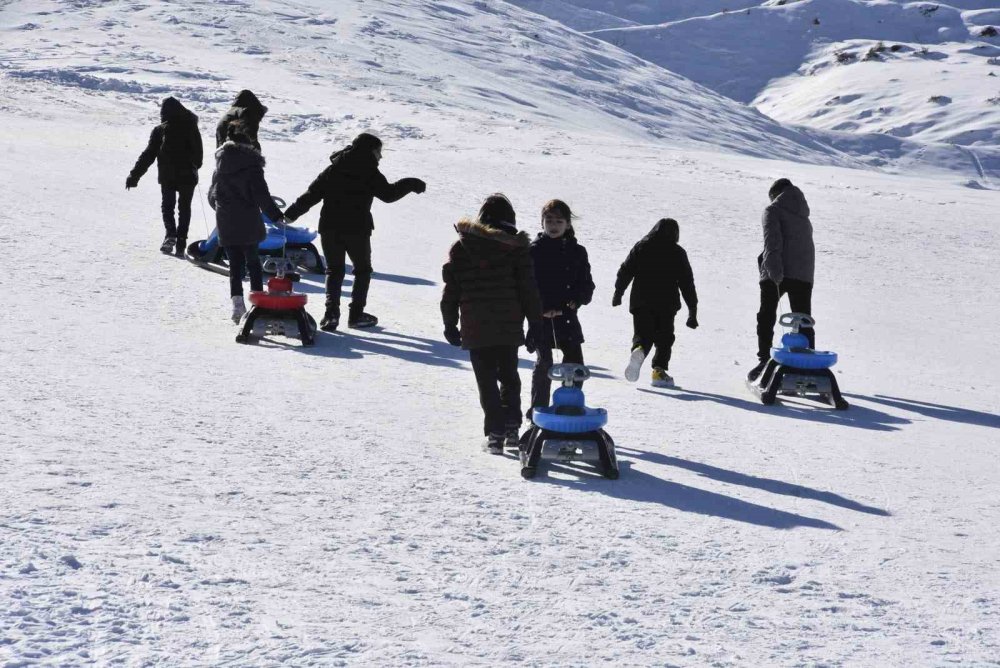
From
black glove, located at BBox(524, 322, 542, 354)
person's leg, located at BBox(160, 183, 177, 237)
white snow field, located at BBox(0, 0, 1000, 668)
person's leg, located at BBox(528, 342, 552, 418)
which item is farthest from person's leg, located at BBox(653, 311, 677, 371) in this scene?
person's leg, located at BBox(160, 183, 177, 237)

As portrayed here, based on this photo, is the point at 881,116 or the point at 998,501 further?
the point at 881,116

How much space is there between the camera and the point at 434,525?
5395 mm

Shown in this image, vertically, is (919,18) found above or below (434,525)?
above

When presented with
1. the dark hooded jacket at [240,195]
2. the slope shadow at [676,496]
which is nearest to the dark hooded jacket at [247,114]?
the dark hooded jacket at [240,195]

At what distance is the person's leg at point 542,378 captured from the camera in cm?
715

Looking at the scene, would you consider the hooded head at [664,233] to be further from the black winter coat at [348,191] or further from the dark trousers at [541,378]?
the dark trousers at [541,378]

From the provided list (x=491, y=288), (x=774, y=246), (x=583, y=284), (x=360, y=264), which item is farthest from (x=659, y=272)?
(x=491, y=288)

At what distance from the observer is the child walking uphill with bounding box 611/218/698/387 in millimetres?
9289

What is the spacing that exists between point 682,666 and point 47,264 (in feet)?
31.1

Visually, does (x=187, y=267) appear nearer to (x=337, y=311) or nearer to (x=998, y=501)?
(x=337, y=311)

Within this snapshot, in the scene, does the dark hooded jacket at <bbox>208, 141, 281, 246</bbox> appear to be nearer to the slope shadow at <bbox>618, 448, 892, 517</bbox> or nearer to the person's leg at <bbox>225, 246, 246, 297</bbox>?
the person's leg at <bbox>225, 246, 246, 297</bbox>

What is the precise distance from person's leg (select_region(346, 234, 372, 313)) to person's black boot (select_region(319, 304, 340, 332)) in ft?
0.75

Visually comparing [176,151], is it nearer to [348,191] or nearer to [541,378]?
[348,191]

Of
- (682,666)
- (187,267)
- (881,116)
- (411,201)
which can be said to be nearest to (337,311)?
(187,267)
